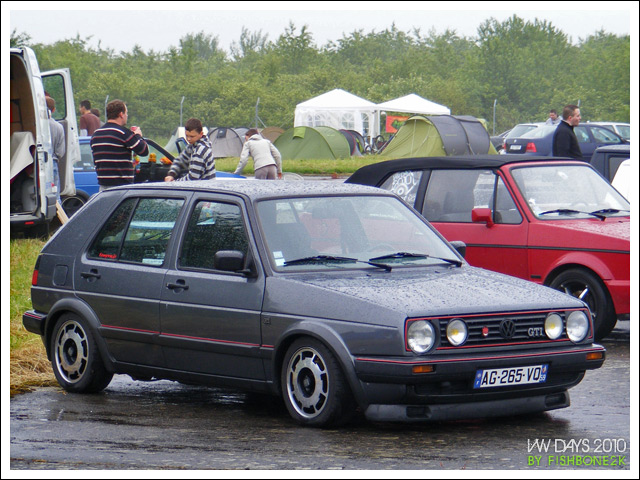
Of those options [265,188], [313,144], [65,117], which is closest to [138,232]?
[265,188]

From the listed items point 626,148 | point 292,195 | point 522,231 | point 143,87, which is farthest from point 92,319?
point 143,87

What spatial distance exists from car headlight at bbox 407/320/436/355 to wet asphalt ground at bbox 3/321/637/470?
512mm

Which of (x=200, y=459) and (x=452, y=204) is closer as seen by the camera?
(x=200, y=459)

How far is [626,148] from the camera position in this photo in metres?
13.8

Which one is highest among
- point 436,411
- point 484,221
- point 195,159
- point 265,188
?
point 195,159

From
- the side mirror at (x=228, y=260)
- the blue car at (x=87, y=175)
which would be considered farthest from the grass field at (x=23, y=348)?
the blue car at (x=87, y=175)

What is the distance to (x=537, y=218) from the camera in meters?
10.4

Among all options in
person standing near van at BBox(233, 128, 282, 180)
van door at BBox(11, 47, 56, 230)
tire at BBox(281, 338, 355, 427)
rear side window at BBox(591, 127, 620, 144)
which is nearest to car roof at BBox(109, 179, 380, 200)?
tire at BBox(281, 338, 355, 427)

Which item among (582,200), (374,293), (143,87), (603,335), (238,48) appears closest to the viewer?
(374,293)

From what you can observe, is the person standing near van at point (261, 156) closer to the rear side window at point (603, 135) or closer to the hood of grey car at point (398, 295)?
the hood of grey car at point (398, 295)

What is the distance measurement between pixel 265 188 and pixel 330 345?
5.25ft

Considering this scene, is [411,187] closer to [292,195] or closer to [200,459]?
[292,195]

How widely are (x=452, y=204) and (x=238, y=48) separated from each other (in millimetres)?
124458

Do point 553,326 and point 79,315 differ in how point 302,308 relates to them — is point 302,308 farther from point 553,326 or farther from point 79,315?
point 79,315
